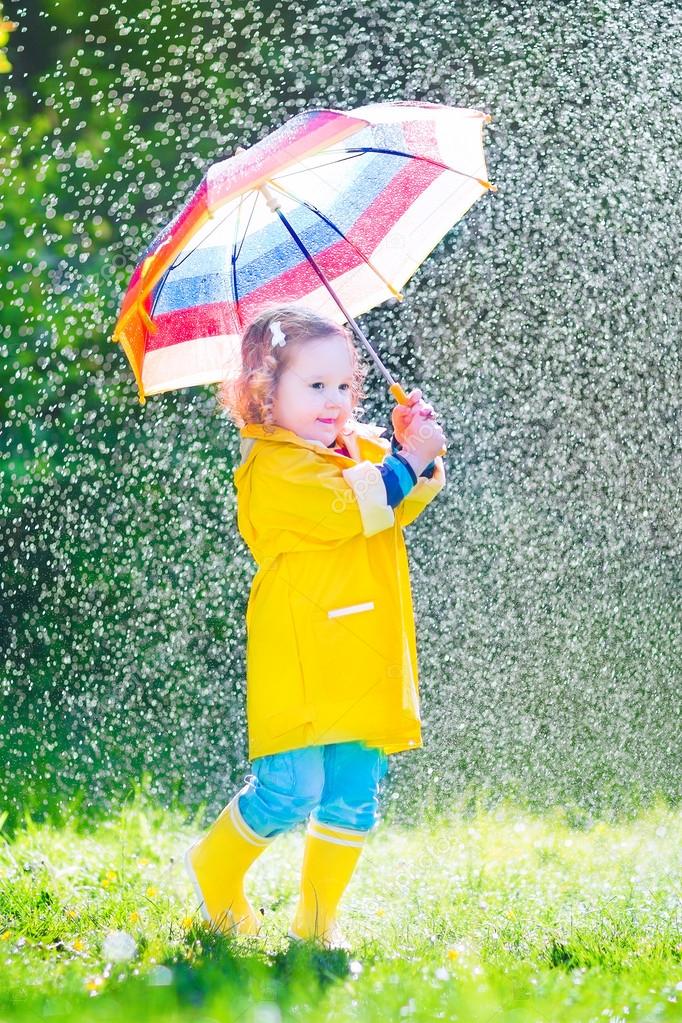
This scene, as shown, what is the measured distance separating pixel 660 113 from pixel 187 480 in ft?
8.84

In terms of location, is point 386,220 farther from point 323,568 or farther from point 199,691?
point 199,691

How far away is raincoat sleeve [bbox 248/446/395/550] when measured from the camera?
2.71 metres

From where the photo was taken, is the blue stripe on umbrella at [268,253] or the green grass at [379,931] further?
the blue stripe on umbrella at [268,253]

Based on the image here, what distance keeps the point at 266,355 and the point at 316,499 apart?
364mm

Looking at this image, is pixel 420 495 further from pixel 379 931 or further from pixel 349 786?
pixel 379 931

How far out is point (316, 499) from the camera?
107 inches

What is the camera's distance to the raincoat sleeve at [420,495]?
289 centimetres

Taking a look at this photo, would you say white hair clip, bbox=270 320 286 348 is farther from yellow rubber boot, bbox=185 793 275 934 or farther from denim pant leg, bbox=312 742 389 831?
yellow rubber boot, bbox=185 793 275 934

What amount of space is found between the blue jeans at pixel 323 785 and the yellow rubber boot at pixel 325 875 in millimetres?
29

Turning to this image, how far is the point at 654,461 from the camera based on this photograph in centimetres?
606

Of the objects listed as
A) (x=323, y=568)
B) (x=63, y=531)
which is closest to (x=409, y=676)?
(x=323, y=568)

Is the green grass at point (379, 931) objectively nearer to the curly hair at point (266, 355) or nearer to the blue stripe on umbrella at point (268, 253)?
the curly hair at point (266, 355)

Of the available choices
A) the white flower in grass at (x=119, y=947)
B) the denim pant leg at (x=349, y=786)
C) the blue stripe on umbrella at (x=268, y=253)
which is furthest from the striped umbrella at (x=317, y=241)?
the white flower in grass at (x=119, y=947)

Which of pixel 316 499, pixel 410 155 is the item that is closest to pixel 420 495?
pixel 316 499
